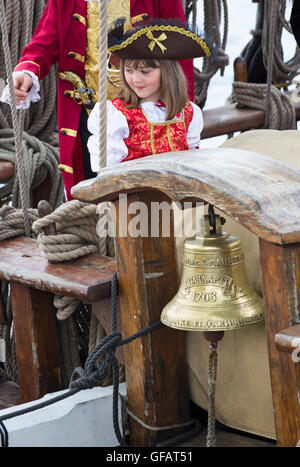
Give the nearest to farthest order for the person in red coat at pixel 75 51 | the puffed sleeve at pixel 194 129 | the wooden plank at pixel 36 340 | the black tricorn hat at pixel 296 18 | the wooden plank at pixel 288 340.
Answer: the wooden plank at pixel 288 340
the wooden plank at pixel 36 340
the puffed sleeve at pixel 194 129
the person in red coat at pixel 75 51
the black tricorn hat at pixel 296 18

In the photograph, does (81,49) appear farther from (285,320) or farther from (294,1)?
(285,320)

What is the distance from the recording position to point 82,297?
1.55 metres

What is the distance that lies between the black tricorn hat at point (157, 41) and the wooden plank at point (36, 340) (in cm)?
69

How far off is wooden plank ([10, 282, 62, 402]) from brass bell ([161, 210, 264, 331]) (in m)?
0.49

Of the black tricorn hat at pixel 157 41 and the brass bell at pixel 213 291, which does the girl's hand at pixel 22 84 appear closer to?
the black tricorn hat at pixel 157 41

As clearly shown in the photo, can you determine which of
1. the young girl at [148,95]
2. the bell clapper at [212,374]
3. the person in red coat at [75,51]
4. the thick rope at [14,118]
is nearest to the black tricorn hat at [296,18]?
the person in red coat at [75,51]

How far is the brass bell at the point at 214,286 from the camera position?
1.35 metres

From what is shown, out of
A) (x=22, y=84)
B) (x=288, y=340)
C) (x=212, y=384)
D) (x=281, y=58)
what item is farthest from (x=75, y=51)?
(x=281, y=58)

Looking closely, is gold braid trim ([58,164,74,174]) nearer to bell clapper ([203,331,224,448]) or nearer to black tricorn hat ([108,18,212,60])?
black tricorn hat ([108,18,212,60])

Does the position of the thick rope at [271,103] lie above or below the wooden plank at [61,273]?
above

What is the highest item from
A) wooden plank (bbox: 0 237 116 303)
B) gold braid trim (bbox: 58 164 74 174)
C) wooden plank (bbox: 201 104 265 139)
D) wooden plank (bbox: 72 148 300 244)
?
wooden plank (bbox: 72 148 300 244)

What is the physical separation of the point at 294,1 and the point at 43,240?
224cm

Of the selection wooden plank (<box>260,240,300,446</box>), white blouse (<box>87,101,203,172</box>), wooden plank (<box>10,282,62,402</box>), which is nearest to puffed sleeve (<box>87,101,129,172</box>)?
white blouse (<box>87,101,203,172</box>)

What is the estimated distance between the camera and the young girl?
6.59ft
